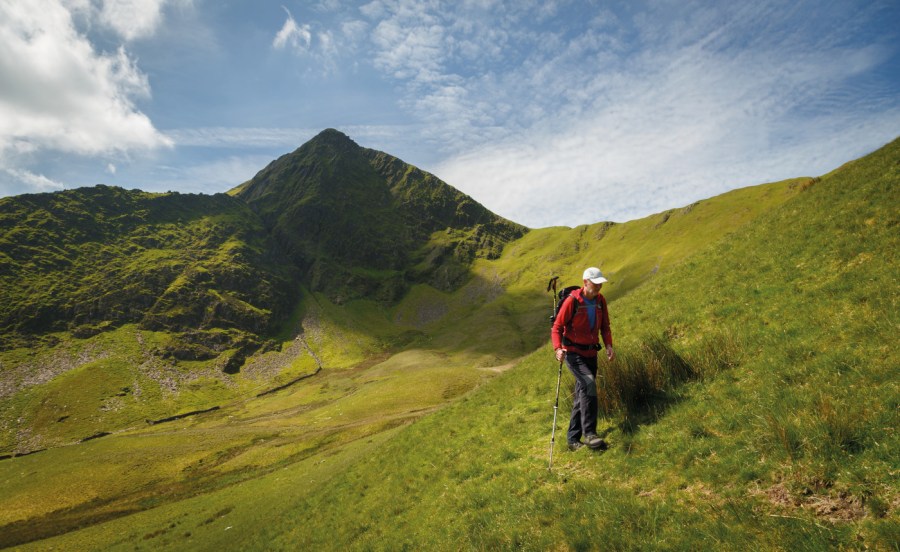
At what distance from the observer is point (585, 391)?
12914 millimetres

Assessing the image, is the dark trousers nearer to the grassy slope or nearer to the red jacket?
the red jacket

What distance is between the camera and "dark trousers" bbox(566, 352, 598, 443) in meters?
12.9

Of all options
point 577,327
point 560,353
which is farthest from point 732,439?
point 577,327

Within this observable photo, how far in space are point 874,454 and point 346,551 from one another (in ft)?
61.9

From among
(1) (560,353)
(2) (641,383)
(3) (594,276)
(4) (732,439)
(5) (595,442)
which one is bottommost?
(5) (595,442)

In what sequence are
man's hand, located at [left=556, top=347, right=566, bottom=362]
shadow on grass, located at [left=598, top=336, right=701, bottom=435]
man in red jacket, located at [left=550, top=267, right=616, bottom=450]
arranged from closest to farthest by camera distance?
man's hand, located at [left=556, top=347, right=566, bottom=362]
man in red jacket, located at [left=550, top=267, right=616, bottom=450]
shadow on grass, located at [left=598, top=336, right=701, bottom=435]

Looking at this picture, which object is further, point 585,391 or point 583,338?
point 583,338

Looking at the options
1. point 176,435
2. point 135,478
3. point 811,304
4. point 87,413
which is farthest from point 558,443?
point 87,413

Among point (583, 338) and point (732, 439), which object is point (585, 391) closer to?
point (583, 338)

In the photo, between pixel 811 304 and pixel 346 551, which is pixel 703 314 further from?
pixel 346 551

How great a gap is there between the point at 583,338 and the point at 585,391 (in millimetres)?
1755

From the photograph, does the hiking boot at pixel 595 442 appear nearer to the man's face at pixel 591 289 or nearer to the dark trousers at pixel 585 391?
the dark trousers at pixel 585 391

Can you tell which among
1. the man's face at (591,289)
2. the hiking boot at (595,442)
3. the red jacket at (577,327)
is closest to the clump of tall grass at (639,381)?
the red jacket at (577,327)

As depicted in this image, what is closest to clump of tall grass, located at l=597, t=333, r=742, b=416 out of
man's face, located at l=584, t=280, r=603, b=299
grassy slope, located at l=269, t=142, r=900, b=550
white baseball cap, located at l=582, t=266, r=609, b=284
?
grassy slope, located at l=269, t=142, r=900, b=550
